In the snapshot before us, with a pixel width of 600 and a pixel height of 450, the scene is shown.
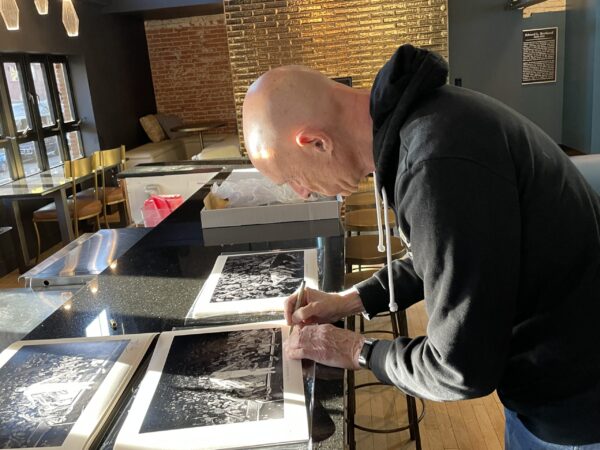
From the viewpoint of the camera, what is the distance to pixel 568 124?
21.9 feet

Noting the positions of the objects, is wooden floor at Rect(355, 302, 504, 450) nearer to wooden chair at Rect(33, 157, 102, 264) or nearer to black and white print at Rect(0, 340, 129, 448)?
black and white print at Rect(0, 340, 129, 448)

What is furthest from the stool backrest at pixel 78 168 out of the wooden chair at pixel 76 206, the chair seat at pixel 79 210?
the chair seat at pixel 79 210

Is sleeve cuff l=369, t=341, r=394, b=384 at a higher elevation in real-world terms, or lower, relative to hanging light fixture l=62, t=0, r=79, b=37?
lower

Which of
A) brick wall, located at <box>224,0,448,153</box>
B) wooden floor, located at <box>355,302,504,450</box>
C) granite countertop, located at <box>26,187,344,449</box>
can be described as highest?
brick wall, located at <box>224,0,448,153</box>

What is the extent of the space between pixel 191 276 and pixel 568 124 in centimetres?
639

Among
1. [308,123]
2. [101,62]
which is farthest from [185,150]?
[308,123]

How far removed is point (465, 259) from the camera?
70 centimetres

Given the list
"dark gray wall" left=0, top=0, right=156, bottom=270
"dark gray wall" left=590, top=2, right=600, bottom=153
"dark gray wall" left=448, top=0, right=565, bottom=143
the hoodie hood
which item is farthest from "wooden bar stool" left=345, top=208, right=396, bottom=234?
"dark gray wall" left=448, top=0, right=565, bottom=143

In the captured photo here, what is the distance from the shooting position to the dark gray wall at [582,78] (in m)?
5.91

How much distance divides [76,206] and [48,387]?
4564mm

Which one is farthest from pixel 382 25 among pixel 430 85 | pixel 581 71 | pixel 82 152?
pixel 430 85

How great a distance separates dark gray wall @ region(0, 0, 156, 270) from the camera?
5.56 metres

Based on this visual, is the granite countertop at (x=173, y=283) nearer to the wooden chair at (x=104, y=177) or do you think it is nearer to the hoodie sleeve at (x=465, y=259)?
the hoodie sleeve at (x=465, y=259)

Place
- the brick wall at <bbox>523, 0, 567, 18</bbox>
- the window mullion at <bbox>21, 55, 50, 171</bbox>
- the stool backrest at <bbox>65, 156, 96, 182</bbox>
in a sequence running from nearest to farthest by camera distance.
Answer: the stool backrest at <bbox>65, 156, 96, 182</bbox> → the window mullion at <bbox>21, 55, 50, 171</bbox> → the brick wall at <bbox>523, 0, 567, 18</bbox>
